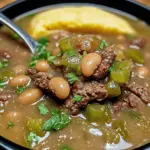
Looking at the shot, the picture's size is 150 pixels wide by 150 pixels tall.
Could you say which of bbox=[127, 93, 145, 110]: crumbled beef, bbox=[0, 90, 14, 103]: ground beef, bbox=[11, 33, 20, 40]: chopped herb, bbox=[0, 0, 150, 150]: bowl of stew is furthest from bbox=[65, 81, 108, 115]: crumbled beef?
bbox=[11, 33, 20, 40]: chopped herb

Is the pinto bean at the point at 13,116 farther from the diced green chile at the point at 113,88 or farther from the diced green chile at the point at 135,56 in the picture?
the diced green chile at the point at 135,56

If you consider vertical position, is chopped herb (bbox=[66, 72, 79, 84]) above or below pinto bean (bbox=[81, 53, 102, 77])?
below

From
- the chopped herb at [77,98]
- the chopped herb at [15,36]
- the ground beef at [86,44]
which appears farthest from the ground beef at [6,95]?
the chopped herb at [15,36]

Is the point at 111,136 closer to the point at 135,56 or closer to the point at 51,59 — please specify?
the point at 51,59

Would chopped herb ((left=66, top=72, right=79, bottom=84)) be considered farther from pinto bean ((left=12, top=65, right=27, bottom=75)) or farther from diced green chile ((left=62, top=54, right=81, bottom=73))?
pinto bean ((left=12, top=65, right=27, bottom=75))

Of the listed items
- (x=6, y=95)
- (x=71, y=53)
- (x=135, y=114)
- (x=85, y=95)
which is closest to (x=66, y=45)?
(x=71, y=53)

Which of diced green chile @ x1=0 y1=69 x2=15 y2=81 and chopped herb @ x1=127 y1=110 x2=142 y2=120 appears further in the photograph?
diced green chile @ x1=0 y1=69 x2=15 y2=81

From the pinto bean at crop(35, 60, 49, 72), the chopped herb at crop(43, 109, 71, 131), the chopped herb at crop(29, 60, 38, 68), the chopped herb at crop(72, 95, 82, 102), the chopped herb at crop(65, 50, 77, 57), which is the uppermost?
the chopped herb at crop(65, 50, 77, 57)

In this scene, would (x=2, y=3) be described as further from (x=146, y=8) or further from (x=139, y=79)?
(x=139, y=79)
